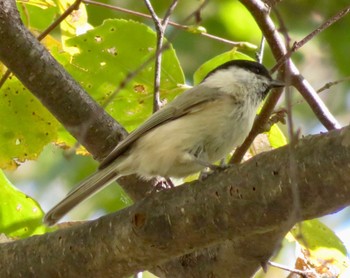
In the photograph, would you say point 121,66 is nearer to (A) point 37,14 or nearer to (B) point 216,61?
(B) point 216,61

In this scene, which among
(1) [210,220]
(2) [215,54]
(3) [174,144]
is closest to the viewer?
(1) [210,220]

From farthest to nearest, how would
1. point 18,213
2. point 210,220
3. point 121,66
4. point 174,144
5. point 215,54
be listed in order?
point 215,54, point 121,66, point 18,213, point 174,144, point 210,220

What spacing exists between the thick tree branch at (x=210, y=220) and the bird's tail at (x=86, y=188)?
375 millimetres

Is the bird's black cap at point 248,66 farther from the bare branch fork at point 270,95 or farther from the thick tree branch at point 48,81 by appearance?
the thick tree branch at point 48,81

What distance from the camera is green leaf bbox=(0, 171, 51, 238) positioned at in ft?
9.86

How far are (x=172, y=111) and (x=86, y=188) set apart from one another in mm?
435

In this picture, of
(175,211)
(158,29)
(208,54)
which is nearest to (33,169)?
(208,54)

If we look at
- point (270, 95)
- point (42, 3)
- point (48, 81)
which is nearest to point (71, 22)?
→ point (42, 3)

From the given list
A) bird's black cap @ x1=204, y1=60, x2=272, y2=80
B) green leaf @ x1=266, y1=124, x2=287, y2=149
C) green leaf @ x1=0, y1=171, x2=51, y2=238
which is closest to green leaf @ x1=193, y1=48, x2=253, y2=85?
bird's black cap @ x1=204, y1=60, x2=272, y2=80

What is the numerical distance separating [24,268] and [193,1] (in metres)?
2.97

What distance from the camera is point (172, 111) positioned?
9.95 ft

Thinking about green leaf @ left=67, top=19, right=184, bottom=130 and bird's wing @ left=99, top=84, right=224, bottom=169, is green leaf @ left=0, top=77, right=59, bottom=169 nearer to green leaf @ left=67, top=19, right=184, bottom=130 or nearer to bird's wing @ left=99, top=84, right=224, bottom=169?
green leaf @ left=67, top=19, right=184, bottom=130

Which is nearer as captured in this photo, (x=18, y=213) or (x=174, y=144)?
(x=174, y=144)

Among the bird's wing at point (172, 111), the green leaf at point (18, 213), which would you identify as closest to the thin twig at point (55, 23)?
the green leaf at point (18, 213)
